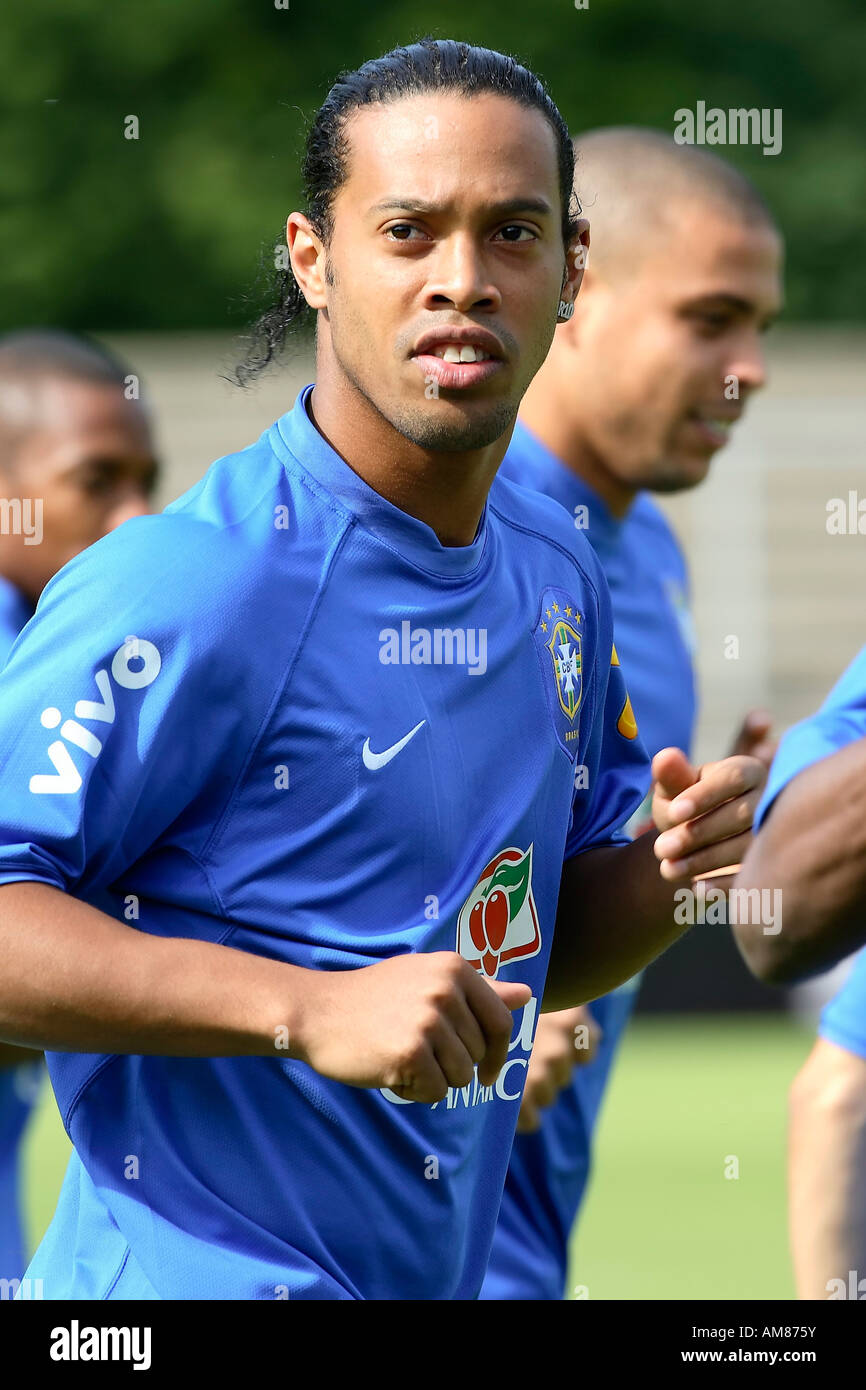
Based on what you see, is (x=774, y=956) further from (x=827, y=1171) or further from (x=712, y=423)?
(x=712, y=423)

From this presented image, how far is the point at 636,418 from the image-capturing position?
427cm

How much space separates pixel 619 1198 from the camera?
316 inches

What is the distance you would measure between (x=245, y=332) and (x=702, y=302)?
1.60 m

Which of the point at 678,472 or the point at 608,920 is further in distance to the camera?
the point at 678,472

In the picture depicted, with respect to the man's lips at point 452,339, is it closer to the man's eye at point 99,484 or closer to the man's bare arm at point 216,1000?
the man's bare arm at point 216,1000

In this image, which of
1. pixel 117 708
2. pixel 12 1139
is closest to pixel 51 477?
pixel 12 1139

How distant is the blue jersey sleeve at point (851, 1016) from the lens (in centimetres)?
332

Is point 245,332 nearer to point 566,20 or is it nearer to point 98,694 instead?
point 98,694

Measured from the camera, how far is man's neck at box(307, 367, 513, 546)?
8.01 ft

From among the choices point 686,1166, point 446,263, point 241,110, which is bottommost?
point 686,1166

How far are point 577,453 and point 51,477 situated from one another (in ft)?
5.19

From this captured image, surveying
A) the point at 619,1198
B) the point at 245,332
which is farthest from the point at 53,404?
the point at 619,1198

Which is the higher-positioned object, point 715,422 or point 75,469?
point 75,469

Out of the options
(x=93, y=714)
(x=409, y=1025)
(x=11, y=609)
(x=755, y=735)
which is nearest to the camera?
(x=409, y=1025)
